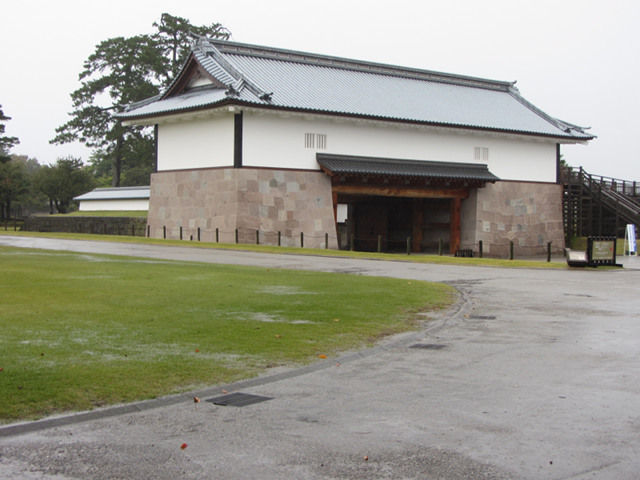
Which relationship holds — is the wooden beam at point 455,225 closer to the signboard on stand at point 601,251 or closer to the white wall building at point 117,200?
the signboard on stand at point 601,251

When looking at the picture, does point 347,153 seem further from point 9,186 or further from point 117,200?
point 9,186

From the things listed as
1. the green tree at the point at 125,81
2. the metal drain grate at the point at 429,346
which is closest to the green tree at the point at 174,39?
the green tree at the point at 125,81

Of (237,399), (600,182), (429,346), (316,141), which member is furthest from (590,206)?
(237,399)

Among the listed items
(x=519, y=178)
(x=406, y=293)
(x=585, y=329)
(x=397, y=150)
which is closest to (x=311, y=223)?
(x=397, y=150)

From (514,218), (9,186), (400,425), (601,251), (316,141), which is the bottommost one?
(400,425)

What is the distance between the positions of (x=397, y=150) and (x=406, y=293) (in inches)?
996

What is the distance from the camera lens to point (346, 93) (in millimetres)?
39812

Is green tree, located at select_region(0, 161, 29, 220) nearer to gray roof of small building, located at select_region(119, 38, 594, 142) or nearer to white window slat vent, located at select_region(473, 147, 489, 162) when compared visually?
gray roof of small building, located at select_region(119, 38, 594, 142)

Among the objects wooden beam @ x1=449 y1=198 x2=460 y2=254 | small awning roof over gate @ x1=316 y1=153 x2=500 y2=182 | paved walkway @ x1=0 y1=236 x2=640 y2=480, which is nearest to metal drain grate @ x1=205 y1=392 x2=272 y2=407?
paved walkway @ x1=0 y1=236 x2=640 y2=480

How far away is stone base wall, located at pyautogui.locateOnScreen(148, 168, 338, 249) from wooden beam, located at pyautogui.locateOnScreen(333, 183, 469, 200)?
1.47 meters

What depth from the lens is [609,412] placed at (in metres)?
6.60

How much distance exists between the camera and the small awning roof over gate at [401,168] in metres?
36.9

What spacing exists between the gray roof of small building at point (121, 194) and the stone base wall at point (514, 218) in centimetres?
2319

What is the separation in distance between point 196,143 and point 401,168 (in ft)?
36.2
